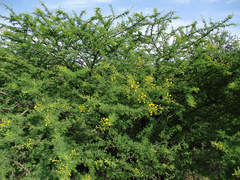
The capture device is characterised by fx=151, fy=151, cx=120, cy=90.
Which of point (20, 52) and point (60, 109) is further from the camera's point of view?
point (20, 52)

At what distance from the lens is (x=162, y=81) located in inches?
144

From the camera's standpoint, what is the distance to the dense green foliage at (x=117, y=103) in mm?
3166

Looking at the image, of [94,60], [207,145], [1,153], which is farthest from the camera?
[94,60]

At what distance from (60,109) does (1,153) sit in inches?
61.7

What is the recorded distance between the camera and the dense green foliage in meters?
3.17

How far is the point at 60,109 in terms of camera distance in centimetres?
329

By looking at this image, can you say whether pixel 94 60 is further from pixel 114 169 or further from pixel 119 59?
pixel 114 169

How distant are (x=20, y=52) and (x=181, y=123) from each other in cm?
480

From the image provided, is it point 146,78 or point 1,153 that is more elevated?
point 146,78

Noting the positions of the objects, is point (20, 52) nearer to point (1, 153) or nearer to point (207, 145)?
point (1, 153)

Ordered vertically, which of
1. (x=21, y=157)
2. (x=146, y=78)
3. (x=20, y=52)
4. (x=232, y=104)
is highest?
(x=20, y=52)

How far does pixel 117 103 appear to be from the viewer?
3.40 meters

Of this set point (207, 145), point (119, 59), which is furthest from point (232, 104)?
point (119, 59)

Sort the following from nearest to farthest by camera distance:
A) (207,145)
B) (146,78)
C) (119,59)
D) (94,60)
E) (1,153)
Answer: (1,153) → (146,78) → (207,145) → (119,59) → (94,60)
